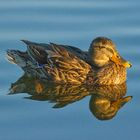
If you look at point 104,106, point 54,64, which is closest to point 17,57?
point 54,64

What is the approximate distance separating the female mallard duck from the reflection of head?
647 mm

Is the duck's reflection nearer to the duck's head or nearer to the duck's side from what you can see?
the duck's side

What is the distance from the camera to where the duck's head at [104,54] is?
1131 centimetres

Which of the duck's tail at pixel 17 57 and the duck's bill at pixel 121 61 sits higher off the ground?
the duck's tail at pixel 17 57

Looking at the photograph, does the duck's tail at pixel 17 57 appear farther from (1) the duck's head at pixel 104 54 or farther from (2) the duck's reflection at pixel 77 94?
(1) the duck's head at pixel 104 54

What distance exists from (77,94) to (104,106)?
1.69 feet

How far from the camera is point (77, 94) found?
10727mm

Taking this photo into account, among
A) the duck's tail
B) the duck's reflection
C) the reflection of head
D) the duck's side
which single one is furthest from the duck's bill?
the duck's tail

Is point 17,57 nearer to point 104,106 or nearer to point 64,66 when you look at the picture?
point 64,66

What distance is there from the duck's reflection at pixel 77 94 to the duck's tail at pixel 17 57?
0.33 meters

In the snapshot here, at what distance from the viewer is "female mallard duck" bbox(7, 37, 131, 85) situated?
11281mm

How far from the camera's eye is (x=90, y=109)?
10125 mm

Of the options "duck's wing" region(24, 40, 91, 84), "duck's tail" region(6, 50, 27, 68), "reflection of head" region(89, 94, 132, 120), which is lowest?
"reflection of head" region(89, 94, 132, 120)

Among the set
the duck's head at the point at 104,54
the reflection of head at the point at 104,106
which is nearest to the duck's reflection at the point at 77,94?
the reflection of head at the point at 104,106
